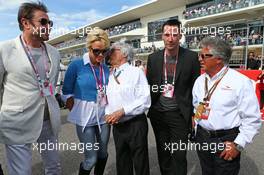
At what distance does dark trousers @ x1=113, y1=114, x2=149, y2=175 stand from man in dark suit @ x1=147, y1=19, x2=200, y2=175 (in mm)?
306

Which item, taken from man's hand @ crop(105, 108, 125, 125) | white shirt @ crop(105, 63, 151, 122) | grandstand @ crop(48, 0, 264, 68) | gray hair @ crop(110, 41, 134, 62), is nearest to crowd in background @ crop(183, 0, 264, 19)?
grandstand @ crop(48, 0, 264, 68)

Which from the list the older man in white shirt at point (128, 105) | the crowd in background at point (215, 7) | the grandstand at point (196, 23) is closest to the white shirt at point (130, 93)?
the older man in white shirt at point (128, 105)

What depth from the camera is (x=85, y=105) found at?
307 centimetres

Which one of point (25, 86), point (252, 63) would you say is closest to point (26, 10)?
point (25, 86)

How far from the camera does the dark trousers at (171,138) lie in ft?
10.3

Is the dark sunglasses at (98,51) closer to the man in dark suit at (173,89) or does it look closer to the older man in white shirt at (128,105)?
the older man in white shirt at (128,105)

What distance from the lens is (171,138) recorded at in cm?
323

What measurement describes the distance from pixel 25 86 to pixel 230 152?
1.82 metres

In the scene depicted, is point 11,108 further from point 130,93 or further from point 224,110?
point 224,110

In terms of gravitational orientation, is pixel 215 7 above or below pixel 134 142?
above

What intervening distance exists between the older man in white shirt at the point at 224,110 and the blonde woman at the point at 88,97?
42.3 inches

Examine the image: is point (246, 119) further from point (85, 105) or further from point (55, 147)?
point (55, 147)

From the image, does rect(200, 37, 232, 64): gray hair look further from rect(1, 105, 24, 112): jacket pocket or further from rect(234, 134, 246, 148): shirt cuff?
rect(1, 105, 24, 112): jacket pocket

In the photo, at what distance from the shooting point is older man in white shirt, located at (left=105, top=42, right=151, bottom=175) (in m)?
Answer: 2.84
